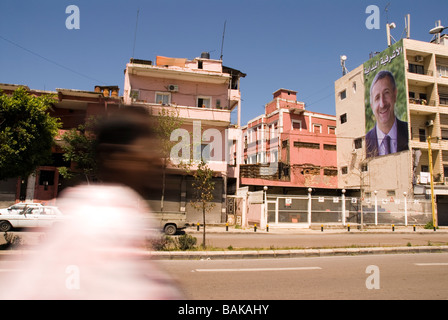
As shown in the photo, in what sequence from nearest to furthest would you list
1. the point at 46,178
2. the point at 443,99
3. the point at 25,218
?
1. the point at 25,218
2. the point at 46,178
3. the point at 443,99

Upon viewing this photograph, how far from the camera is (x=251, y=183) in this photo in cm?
3094

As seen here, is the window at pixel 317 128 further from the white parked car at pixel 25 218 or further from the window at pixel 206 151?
the white parked car at pixel 25 218

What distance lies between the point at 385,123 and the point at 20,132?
3013 centimetres

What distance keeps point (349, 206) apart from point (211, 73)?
1470cm

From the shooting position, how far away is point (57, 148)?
24.8m

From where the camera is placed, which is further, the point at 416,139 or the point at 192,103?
the point at 416,139

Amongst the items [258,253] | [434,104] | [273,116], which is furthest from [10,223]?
[434,104]

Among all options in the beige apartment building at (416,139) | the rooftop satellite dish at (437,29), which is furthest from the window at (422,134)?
the rooftop satellite dish at (437,29)

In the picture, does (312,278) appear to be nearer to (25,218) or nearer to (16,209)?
(25,218)

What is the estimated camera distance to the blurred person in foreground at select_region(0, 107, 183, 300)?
1.76 meters

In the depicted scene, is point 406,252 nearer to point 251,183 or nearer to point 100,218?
point 100,218

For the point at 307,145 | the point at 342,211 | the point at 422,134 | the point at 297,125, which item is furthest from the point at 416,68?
the point at 342,211

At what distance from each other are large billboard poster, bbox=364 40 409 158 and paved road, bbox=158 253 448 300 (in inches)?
927

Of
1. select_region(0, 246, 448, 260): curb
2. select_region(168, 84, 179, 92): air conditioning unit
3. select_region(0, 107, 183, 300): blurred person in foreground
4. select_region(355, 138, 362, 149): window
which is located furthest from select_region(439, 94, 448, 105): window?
select_region(0, 107, 183, 300): blurred person in foreground
